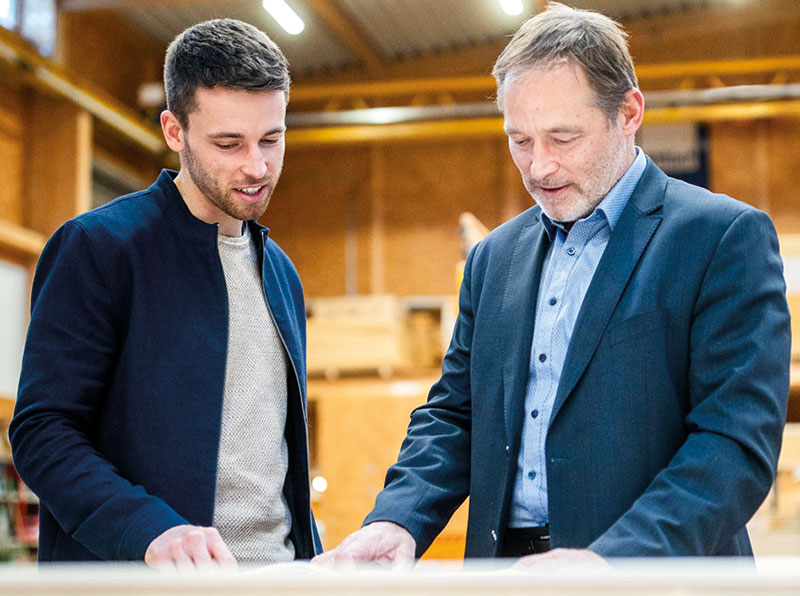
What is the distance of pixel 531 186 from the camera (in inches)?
93.7

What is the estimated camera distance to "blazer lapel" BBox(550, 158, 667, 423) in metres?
2.17

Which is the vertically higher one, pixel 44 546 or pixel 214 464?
pixel 214 464

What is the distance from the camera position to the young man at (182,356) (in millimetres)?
2195

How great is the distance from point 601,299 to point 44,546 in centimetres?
138

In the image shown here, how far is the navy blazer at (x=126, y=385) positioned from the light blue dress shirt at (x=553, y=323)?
0.60 metres

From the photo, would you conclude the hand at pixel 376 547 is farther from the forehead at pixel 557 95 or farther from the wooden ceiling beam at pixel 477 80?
the wooden ceiling beam at pixel 477 80

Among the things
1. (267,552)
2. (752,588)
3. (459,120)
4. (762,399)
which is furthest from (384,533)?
(459,120)

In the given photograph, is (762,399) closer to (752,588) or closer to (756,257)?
(756,257)

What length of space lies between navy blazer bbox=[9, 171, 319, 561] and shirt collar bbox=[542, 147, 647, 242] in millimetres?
903

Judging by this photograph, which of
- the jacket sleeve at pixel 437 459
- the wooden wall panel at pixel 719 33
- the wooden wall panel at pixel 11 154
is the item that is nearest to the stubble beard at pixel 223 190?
the jacket sleeve at pixel 437 459

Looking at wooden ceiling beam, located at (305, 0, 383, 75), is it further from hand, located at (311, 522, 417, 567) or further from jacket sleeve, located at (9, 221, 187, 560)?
hand, located at (311, 522, 417, 567)

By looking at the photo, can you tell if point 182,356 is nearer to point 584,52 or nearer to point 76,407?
point 76,407

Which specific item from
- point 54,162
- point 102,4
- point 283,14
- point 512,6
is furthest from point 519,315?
point 102,4

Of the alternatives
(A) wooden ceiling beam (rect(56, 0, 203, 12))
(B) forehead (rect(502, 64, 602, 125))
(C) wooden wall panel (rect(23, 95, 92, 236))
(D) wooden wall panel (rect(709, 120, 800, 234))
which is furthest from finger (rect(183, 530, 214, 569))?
(D) wooden wall panel (rect(709, 120, 800, 234))
